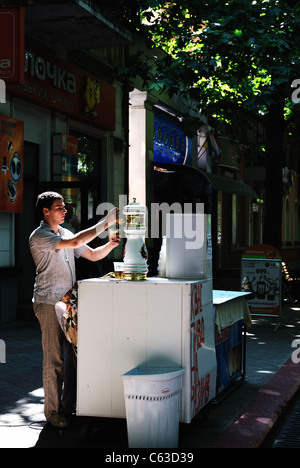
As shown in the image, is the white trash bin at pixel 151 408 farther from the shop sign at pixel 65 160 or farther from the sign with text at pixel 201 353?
the shop sign at pixel 65 160

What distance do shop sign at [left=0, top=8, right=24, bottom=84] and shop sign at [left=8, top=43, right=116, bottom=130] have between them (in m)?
0.73

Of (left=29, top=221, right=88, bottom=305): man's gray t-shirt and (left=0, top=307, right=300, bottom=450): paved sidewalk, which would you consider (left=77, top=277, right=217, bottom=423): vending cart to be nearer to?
(left=0, top=307, right=300, bottom=450): paved sidewalk

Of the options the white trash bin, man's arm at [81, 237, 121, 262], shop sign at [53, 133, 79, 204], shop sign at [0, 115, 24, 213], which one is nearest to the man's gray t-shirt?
man's arm at [81, 237, 121, 262]

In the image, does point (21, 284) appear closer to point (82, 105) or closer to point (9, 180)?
point (9, 180)

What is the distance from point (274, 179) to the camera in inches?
615

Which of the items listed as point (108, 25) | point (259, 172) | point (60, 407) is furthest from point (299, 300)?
point (259, 172)

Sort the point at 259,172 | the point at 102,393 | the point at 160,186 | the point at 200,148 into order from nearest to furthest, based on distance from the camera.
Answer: the point at 102,393, the point at 160,186, the point at 200,148, the point at 259,172

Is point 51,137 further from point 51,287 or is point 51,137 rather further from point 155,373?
point 155,373

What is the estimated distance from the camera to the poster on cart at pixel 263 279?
11.8 metres

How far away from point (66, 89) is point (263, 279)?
5219 millimetres

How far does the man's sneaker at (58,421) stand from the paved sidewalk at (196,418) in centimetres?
5

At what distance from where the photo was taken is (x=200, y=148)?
2506 cm
